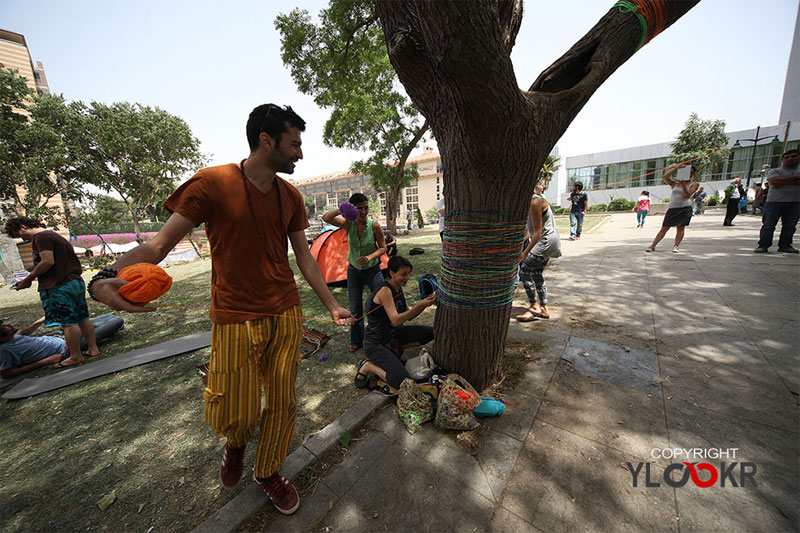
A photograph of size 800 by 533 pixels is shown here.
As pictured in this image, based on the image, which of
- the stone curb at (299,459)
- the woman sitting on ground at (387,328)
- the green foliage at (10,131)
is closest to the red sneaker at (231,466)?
the stone curb at (299,459)

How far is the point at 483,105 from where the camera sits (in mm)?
1707

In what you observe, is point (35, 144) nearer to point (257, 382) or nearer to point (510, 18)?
point (257, 382)

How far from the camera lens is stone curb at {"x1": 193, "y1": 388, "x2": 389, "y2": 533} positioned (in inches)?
60.9

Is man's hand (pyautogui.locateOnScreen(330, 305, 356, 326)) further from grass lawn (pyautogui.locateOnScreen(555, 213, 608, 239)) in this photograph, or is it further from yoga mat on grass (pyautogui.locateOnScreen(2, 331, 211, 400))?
grass lawn (pyautogui.locateOnScreen(555, 213, 608, 239))

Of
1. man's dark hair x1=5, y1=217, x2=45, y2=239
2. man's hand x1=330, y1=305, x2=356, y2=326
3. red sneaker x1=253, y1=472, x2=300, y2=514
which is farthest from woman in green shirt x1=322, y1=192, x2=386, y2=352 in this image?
man's dark hair x1=5, y1=217, x2=45, y2=239

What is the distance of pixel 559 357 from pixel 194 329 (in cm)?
497

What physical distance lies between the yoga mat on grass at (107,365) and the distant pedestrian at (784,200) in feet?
34.4

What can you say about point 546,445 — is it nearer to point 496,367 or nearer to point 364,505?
point 496,367

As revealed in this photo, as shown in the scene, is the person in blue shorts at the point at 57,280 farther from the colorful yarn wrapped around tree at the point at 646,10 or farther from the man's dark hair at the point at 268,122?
the colorful yarn wrapped around tree at the point at 646,10

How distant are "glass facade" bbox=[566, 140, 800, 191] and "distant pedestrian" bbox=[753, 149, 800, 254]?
27507 millimetres

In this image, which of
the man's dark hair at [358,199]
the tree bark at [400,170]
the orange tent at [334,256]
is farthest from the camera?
the tree bark at [400,170]

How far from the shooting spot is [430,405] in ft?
7.31

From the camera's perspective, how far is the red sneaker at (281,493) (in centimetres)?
161

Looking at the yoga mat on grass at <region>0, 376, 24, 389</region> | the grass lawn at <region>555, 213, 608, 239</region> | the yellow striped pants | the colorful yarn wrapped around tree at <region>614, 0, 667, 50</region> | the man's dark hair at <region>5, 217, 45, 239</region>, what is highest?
the colorful yarn wrapped around tree at <region>614, 0, 667, 50</region>
